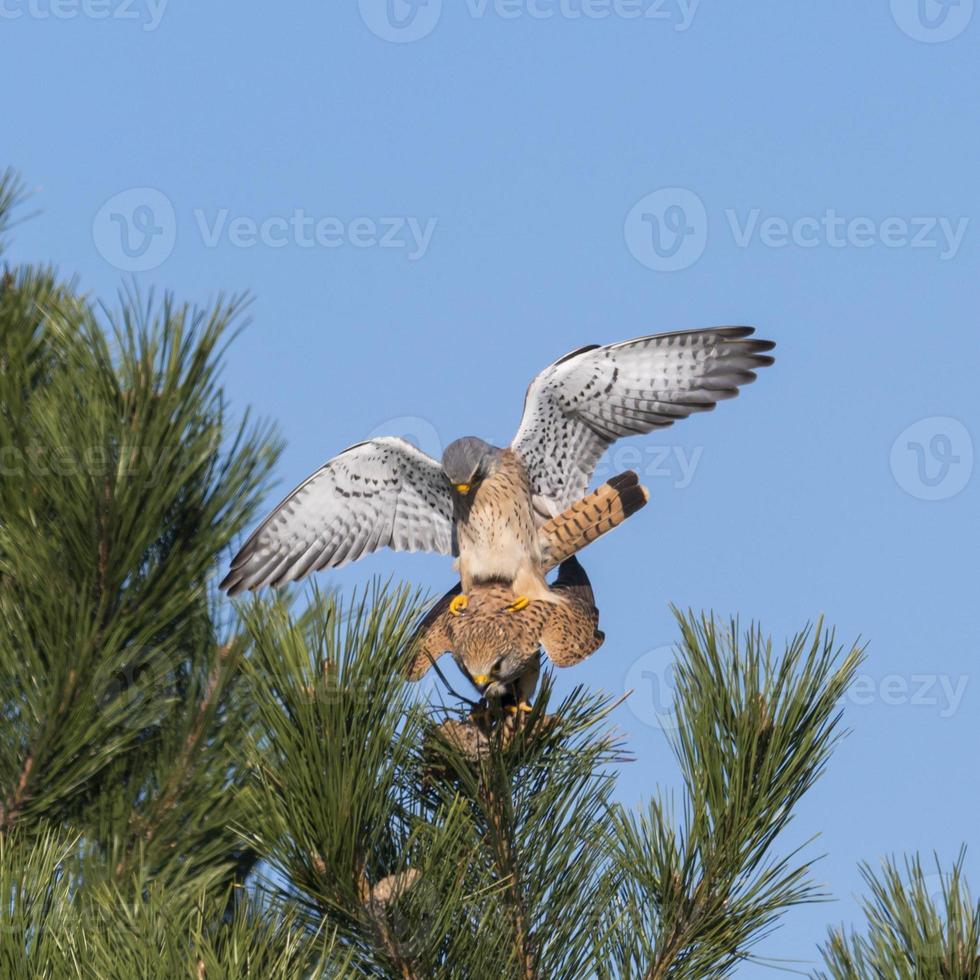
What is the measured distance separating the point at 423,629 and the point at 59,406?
134 cm

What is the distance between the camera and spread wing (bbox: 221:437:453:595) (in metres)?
6.88

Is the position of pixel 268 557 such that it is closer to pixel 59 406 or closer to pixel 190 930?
pixel 59 406

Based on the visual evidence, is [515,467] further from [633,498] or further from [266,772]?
[266,772]

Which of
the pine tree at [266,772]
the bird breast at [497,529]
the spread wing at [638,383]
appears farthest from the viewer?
the spread wing at [638,383]

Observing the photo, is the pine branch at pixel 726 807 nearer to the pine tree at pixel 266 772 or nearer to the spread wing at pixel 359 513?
the pine tree at pixel 266 772

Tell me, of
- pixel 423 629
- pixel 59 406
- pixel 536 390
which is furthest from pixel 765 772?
pixel 536 390

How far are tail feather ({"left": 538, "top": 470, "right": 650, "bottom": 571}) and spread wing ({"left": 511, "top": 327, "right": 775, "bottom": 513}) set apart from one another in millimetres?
580

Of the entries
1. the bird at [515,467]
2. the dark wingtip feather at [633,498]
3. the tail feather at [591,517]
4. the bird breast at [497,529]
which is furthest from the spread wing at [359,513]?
the dark wingtip feather at [633,498]

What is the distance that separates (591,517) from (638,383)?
0.81 m

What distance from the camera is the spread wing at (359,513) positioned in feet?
22.6

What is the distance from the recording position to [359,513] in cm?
711

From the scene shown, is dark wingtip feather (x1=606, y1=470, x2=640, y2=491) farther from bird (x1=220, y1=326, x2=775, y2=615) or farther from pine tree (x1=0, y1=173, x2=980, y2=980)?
pine tree (x1=0, y1=173, x2=980, y2=980)

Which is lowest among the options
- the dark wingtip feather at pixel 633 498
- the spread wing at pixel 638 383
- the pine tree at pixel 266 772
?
the pine tree at pixel 266 772

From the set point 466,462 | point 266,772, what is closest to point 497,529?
point 466,462
